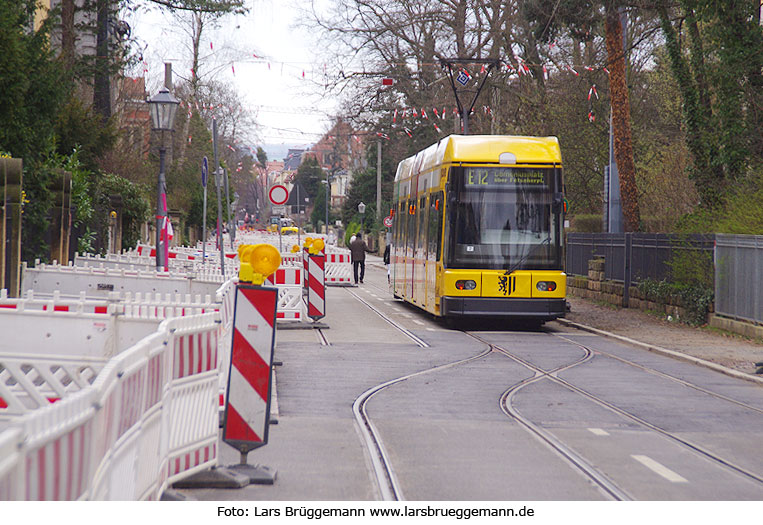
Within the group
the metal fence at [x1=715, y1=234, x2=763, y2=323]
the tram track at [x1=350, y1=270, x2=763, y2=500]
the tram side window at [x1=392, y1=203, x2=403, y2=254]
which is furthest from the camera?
the tram side window at [x1=392, y1=203, x2=403, y2=254]

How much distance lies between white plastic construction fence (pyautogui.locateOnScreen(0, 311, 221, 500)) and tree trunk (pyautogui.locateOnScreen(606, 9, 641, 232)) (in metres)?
19.7

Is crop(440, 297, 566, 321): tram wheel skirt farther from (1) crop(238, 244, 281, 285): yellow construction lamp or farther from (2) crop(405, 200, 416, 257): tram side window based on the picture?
(1) crop(238, 244, 281, 285): yellow construction lamp

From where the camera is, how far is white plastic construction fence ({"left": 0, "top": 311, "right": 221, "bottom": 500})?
335 cm

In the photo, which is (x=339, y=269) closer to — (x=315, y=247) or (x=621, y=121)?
(x=621, y=121)

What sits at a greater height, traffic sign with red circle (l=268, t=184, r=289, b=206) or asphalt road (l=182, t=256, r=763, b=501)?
traffic sign with red circle (l=268, t=184, r=289, b=206)

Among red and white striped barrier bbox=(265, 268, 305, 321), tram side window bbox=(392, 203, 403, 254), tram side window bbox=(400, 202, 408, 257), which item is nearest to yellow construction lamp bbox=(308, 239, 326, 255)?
red and white striped barrier bbox=(265, 268, 305, 321)

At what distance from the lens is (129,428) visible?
5113 mm

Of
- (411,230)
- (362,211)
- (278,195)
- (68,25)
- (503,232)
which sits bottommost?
(503,232)

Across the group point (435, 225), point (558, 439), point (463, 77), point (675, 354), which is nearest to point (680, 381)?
point (675, 354)

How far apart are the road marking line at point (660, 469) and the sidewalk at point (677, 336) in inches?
254

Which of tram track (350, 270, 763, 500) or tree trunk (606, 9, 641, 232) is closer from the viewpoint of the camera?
tram track (350, 270, 763, 500)

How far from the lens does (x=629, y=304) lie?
25.2 m

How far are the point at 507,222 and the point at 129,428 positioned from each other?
14.6m

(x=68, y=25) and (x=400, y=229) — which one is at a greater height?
(x=68, y=25)
